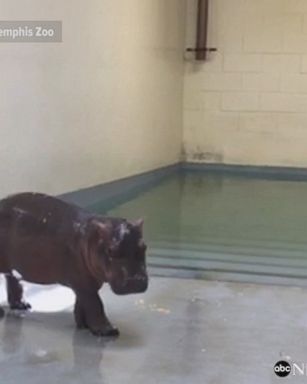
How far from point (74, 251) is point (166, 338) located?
1.23 ft

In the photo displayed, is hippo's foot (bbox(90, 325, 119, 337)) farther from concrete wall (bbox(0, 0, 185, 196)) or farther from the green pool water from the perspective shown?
concrete wall (bbox(0, 0, 185, 196))

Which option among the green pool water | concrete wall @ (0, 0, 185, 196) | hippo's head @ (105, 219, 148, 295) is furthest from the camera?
concrete wall @ (0, 0, 185, 196)

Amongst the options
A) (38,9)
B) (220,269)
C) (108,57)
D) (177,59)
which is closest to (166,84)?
(177,59)

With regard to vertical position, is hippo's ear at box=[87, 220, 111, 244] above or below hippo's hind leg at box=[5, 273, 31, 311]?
above

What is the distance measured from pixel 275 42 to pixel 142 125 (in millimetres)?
2011

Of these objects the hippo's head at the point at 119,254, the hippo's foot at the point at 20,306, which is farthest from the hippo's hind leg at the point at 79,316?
the hippo's foot at the point at 20,306

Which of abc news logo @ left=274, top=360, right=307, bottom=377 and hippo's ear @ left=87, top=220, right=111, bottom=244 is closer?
abc news logo @ left=274, top=360, right=307, bottom=377

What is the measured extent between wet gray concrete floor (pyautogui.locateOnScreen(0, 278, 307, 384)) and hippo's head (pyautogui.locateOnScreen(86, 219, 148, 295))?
181 mm

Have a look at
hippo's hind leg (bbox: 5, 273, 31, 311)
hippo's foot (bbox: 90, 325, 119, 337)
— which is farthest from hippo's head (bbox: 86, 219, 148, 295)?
hippo's hind leg (bbox: 5, 273, 31, 311)

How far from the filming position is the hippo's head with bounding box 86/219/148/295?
2361 millimetres

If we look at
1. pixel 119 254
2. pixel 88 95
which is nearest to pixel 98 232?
pixel 119 254

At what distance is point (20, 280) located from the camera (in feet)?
8.86

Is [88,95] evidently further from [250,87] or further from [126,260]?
[126,260]

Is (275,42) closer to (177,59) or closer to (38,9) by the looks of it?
(177,59)
